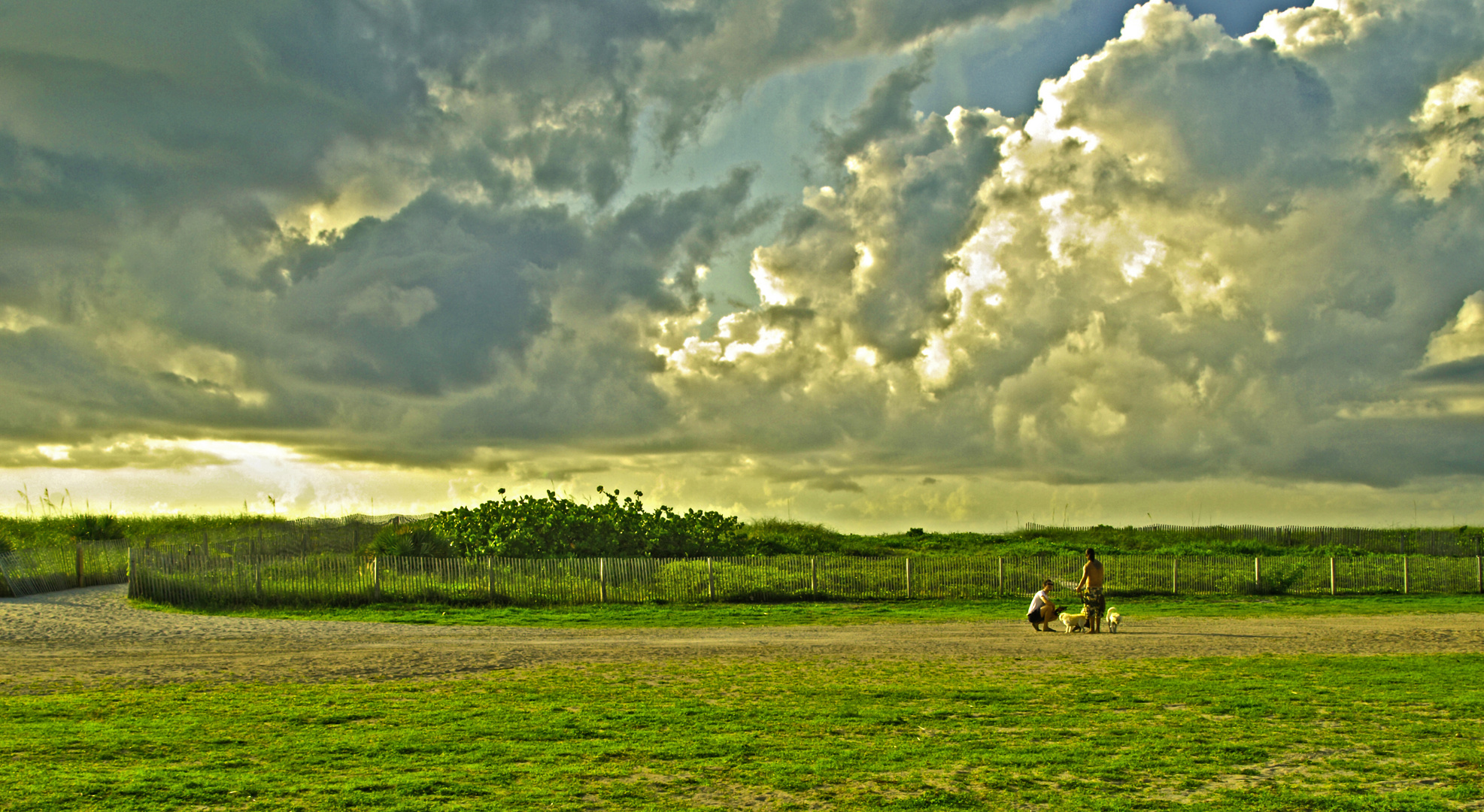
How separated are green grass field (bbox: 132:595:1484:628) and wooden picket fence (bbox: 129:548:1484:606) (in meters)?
0.69

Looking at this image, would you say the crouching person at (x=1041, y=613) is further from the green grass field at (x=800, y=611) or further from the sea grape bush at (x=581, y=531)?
the sea grape bush at (x=581, y=531)

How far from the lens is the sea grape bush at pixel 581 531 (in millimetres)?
32906

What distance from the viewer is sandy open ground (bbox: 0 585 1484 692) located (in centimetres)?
1496

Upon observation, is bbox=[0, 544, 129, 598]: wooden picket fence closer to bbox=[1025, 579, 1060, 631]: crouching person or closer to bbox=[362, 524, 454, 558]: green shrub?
bbox=[362, 524, 454, 558]: green shrub

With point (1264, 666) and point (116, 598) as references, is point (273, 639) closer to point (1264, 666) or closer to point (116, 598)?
point (116, 598)

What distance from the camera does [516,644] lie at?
61.0ft

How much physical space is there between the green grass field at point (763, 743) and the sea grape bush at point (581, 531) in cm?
1910

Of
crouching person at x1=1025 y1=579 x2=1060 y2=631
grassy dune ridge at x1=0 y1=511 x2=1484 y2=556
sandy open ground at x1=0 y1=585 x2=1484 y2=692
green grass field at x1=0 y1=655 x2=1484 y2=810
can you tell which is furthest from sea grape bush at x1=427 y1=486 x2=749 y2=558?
green grass field at x1=0 y1=655 x2=1484 y2=810

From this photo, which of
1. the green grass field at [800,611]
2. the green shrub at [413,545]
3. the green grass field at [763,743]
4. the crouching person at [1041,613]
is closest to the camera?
the green grass field at [763,743]

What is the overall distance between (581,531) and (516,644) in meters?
15.1

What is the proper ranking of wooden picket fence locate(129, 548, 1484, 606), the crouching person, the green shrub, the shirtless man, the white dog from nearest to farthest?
the shirtless man < the white dog < the crouching person < wooden picket fence locate(129, 548, 1484, 606) < the green shrub

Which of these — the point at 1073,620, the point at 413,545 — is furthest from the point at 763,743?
the point at 413,545

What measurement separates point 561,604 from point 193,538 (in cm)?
2031

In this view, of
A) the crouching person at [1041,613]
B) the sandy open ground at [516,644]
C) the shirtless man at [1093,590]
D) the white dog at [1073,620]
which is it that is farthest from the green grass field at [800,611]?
the shirtless man at [1093,590]
